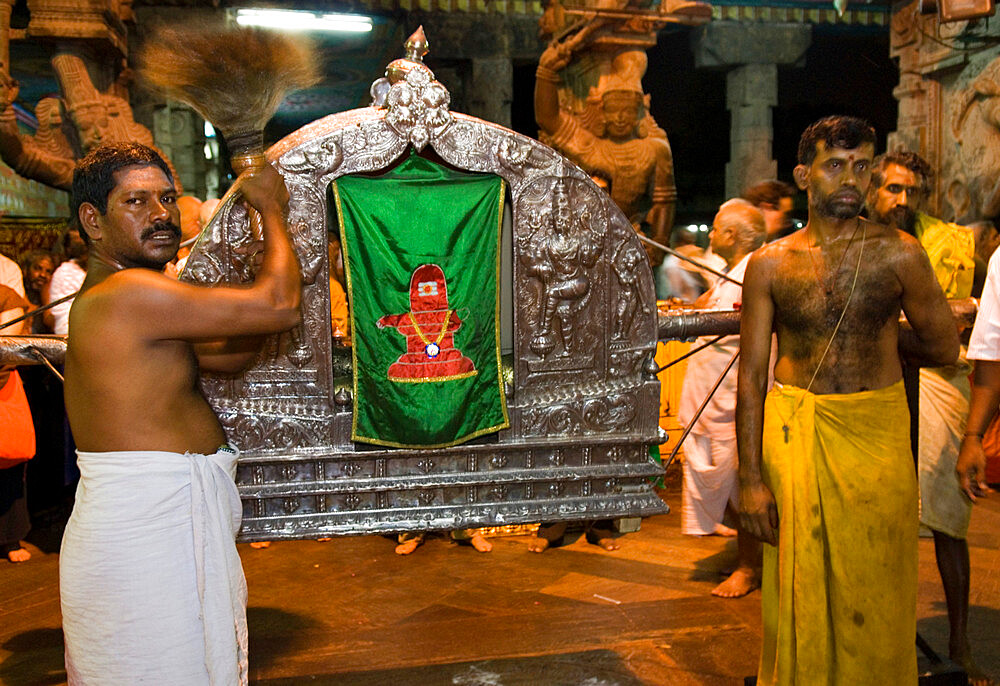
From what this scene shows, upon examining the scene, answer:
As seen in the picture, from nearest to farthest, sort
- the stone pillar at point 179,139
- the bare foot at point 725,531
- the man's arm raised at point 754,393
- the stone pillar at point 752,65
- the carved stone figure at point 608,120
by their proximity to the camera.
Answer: the man's arm raised at point 754,393 → the bare foot at point 725,531 → the carved stone figure at point 608,120 → the stone pillar at point 179,139 → the stone pillar at point 752,65

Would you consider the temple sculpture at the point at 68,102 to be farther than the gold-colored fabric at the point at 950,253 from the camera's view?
Yes

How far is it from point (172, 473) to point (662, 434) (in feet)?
6.04

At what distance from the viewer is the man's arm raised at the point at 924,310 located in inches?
111

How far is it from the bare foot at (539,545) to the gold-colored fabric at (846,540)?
2.33 meters

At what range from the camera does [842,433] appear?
2.84 metres

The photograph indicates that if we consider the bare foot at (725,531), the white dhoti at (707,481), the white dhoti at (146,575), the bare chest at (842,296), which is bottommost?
the bare foot at (725,531)

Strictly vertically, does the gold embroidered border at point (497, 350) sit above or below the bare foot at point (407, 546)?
above

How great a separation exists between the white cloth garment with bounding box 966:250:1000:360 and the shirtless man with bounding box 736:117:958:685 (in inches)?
13.2

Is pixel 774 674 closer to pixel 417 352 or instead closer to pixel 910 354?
pixel 910 354

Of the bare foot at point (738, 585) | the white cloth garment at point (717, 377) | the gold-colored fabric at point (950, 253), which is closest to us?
the gold-colored fabric at point (950, 253)

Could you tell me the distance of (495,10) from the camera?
419 inches

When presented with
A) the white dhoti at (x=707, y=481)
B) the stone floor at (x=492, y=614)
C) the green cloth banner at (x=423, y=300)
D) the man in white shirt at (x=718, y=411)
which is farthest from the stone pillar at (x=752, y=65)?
the green cloth banner at (x=423, y=300)

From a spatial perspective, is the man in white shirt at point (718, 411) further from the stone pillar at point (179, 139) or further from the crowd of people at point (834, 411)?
the stone pillar at point (179, 139)

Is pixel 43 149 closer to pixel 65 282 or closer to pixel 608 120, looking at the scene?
pixel 65 282
